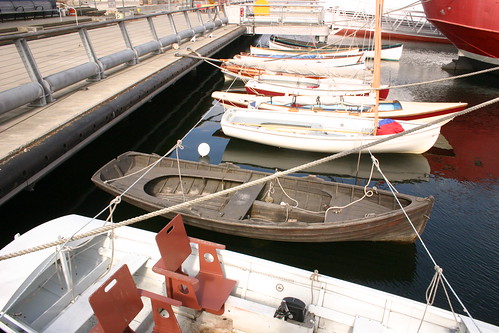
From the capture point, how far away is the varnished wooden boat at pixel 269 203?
22.6 ft

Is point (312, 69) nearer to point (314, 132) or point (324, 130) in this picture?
point (314, 132)

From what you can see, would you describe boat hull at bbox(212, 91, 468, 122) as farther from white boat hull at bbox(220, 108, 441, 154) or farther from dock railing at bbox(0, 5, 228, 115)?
dock railing at bbox(0, 5, 228, 115)

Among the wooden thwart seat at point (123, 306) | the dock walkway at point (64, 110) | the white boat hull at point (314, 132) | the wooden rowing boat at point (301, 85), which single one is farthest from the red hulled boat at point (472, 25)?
the wooden thwart seat at point (123, 306)

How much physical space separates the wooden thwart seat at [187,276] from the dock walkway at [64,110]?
3.74m

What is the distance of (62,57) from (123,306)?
1309cm

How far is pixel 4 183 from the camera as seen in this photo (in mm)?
6270

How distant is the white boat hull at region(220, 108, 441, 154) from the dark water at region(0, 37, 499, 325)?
66 centimetres

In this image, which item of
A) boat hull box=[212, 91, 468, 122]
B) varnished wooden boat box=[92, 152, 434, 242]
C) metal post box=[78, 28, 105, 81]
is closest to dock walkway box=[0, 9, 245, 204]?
metal post box=[78, 28, 105, 81]

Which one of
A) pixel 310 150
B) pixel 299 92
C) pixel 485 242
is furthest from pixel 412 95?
pixel 485 242

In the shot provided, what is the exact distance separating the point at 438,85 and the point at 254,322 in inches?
846

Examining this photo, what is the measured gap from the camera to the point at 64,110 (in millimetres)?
9219

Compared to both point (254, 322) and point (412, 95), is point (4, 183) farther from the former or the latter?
point (412, 95)

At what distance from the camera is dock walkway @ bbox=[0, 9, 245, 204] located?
695 cm

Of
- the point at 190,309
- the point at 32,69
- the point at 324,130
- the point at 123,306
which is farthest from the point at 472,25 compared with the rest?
the point at 123,306
